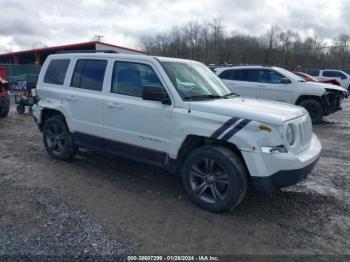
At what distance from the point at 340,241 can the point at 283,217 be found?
0.68m

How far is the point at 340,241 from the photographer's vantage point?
133 inches

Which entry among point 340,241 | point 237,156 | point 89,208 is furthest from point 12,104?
point 340,241

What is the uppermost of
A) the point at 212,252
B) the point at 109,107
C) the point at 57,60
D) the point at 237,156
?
the point at 57,60

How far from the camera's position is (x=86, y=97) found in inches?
202

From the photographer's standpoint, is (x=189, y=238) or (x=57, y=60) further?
(x=57, y=60)

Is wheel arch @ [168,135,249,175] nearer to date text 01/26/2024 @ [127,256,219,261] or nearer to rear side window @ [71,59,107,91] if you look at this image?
date text 01/26/2024 @ [127,256,219,261]

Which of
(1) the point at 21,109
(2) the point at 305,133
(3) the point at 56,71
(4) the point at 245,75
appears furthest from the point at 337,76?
(3) the point at 56,71

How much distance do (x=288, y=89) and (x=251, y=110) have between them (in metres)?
7.41

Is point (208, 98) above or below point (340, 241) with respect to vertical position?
above

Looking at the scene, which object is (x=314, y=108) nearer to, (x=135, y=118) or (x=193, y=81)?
(x=193, y=81)

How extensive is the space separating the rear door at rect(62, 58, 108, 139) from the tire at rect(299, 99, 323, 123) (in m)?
7.59

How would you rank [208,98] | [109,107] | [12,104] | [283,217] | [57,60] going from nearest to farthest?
[283,217] → [208,98] → [109,107] → [57,60] → [12,104]

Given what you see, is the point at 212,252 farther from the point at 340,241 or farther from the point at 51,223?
the point at 51,223

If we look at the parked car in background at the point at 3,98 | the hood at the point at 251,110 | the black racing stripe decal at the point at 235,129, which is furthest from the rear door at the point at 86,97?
the parked car in background at the point at 3,98
